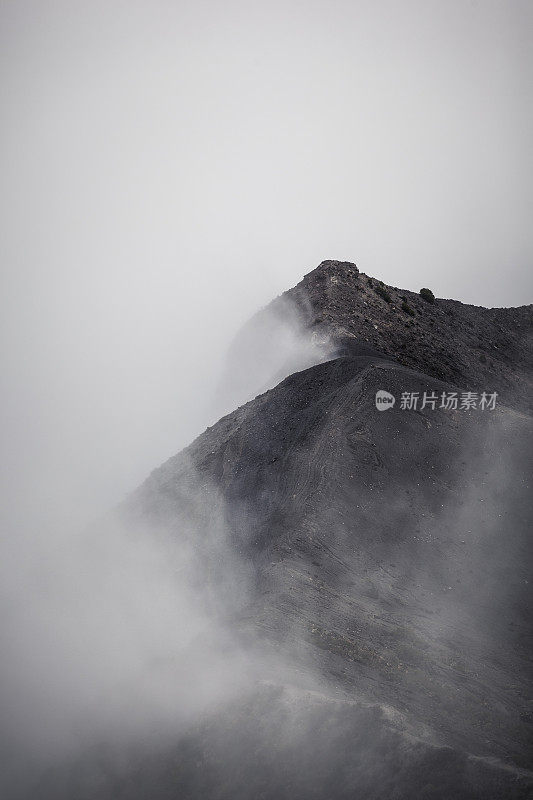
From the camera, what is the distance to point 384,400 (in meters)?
32.8

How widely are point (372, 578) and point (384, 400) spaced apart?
11584mm

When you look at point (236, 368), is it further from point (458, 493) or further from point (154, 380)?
point (458, 493)

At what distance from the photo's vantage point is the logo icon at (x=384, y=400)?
107 feet

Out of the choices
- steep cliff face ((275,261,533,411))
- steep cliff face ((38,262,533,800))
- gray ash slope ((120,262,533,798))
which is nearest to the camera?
gray ash slope ((120,262,533,798))

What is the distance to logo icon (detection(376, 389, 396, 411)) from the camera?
32500 millimetres

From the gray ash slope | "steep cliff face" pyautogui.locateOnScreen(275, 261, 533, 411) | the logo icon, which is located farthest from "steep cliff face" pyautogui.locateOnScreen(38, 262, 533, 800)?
"steep cliff face" pyautogui.locateOnScreen(275, 261, 533, 411)

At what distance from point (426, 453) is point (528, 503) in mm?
6081

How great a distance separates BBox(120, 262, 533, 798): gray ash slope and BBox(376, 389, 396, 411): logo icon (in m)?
0.47

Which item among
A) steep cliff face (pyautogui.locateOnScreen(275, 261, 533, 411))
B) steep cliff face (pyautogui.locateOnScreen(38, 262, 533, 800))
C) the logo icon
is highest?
steep cliff face (pyautogui.locateOnScreen(275, 261, 533, 411))

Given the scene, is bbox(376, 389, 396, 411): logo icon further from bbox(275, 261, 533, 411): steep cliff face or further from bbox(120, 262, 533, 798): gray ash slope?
bbox(275, 261, 533, 411): steep cliff face

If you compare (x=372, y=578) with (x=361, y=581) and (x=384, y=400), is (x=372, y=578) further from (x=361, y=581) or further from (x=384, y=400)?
(x=384, y=400)

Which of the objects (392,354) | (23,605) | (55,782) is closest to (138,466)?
(23,605)

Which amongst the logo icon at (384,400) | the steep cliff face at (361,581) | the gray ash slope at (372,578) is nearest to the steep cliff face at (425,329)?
the steep cliff face at (361,581)

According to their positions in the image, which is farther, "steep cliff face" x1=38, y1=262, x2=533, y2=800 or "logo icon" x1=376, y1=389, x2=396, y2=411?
"logo icon" x1=376, y1=389, x2=396, y2=411
